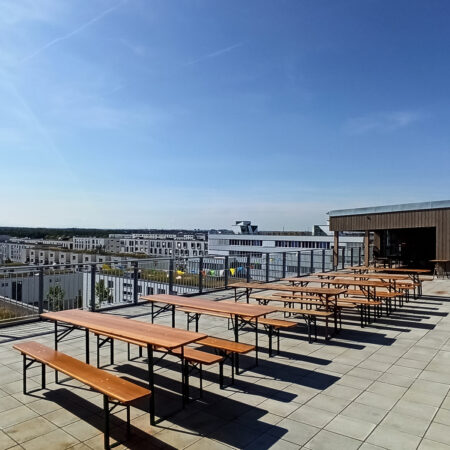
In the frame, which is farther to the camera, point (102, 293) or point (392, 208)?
point (392, 208)

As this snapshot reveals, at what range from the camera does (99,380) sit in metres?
3.62

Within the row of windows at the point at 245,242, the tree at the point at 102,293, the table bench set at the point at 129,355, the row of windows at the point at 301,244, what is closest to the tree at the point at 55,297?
the tree at the point at 102,293

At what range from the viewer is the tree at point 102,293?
9477 mm

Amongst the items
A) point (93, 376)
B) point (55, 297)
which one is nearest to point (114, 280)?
point (55, 297)

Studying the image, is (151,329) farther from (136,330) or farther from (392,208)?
(392,208)

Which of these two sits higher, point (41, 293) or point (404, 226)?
point (404, 226)

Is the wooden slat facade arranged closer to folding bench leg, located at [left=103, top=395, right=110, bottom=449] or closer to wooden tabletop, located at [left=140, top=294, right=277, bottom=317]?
wooden tabletop, located at [left=140, top=294, right=277, bottom=317]

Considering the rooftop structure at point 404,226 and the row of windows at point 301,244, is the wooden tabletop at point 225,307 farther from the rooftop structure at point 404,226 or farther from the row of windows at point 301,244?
the row of windows at point 301,244

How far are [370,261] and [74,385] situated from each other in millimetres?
19069

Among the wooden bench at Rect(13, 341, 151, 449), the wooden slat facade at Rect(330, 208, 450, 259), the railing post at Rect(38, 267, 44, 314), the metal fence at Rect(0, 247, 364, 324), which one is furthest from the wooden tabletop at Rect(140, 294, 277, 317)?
the wooden slat facade at Rect(330, 208, 450, 259)

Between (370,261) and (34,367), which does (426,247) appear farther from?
(34,367)

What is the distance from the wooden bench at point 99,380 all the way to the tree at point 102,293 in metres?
4.77

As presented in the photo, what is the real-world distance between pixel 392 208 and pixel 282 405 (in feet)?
54.3

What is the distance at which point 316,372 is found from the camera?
531cm
